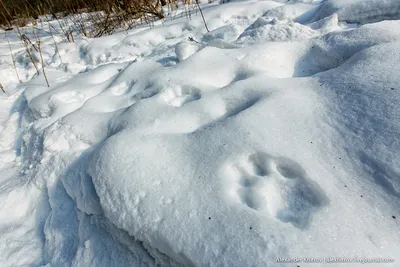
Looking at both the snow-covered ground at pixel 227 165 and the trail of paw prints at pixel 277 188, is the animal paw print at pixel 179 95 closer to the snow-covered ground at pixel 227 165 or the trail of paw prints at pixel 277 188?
the snow-covered ground at pixel 227 165

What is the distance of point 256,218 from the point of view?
0.64 m

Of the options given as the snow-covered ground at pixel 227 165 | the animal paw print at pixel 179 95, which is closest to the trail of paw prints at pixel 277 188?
the snow-covered ground at pixel 227 165

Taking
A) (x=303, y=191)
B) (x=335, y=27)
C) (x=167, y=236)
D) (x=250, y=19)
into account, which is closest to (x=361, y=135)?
(x=303, y=191)

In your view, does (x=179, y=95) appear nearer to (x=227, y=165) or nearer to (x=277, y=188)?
(x=227, y=165)

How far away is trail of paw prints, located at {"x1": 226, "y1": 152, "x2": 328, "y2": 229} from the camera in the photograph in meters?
0.68

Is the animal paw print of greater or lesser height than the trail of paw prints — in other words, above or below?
above

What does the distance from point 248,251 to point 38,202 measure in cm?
89

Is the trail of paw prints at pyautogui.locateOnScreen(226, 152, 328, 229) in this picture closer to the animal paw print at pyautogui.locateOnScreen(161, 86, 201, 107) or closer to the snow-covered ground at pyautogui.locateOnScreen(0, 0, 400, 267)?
the snow-covered ground at pyautogui.locateOnScreen(0, 0, 400, 267)

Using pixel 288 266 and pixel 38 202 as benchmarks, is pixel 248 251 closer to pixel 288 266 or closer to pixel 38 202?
pixel 288 266

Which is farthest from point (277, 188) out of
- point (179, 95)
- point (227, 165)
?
point (179, 95)

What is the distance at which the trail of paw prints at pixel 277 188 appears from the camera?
0.68 metres

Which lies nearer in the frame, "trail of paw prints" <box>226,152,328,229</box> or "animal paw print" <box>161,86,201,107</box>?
"trail of paw prints" <box>226,152,328,229</box>

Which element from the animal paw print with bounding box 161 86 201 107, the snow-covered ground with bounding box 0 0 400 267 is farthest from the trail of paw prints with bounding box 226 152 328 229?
the animal paw print with bounding box 161 86 201 107

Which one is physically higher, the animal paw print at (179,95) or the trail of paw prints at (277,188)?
the animal paw print at (179,95)
